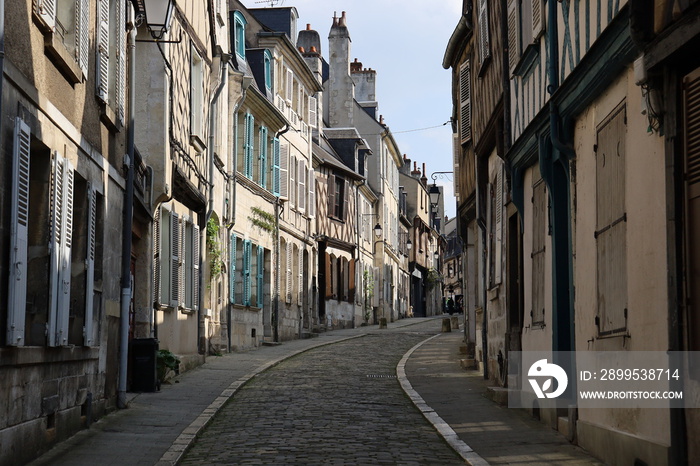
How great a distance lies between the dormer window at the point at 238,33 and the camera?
2472 cm

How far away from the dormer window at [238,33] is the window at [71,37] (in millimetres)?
14107

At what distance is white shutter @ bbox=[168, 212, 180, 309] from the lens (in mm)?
17750

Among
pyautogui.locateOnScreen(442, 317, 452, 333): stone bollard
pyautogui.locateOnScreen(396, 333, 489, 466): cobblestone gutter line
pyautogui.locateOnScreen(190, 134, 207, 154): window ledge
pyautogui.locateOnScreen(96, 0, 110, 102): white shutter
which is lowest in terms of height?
pyautogui.locateOnScreen(396, 333, 489, 466): cobblestone gutter line

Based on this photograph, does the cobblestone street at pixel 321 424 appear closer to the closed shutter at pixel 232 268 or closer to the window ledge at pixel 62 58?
the window ledge at pixel 62 58

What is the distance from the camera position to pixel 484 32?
1695cm

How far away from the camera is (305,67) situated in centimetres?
3084

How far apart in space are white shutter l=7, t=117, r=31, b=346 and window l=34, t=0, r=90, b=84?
133 centimetres

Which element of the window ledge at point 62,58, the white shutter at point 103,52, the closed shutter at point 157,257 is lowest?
the closed shutter at point 157,257

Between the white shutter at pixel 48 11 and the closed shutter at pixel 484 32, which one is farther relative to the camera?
the closed shutter at pixel 484 32

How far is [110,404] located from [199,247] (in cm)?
775

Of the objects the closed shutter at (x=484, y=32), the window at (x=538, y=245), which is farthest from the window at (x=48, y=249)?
the closed shutter at (x=484, y=32)

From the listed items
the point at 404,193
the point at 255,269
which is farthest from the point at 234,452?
the point at 404,193

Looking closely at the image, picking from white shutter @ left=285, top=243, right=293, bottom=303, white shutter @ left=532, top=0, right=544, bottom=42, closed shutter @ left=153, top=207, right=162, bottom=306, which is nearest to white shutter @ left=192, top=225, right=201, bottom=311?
closed shutter @ left=153, top=207, right=162, bottom=306

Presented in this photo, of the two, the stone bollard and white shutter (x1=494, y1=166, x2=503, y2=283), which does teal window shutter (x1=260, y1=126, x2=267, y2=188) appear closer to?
the stone bollard
